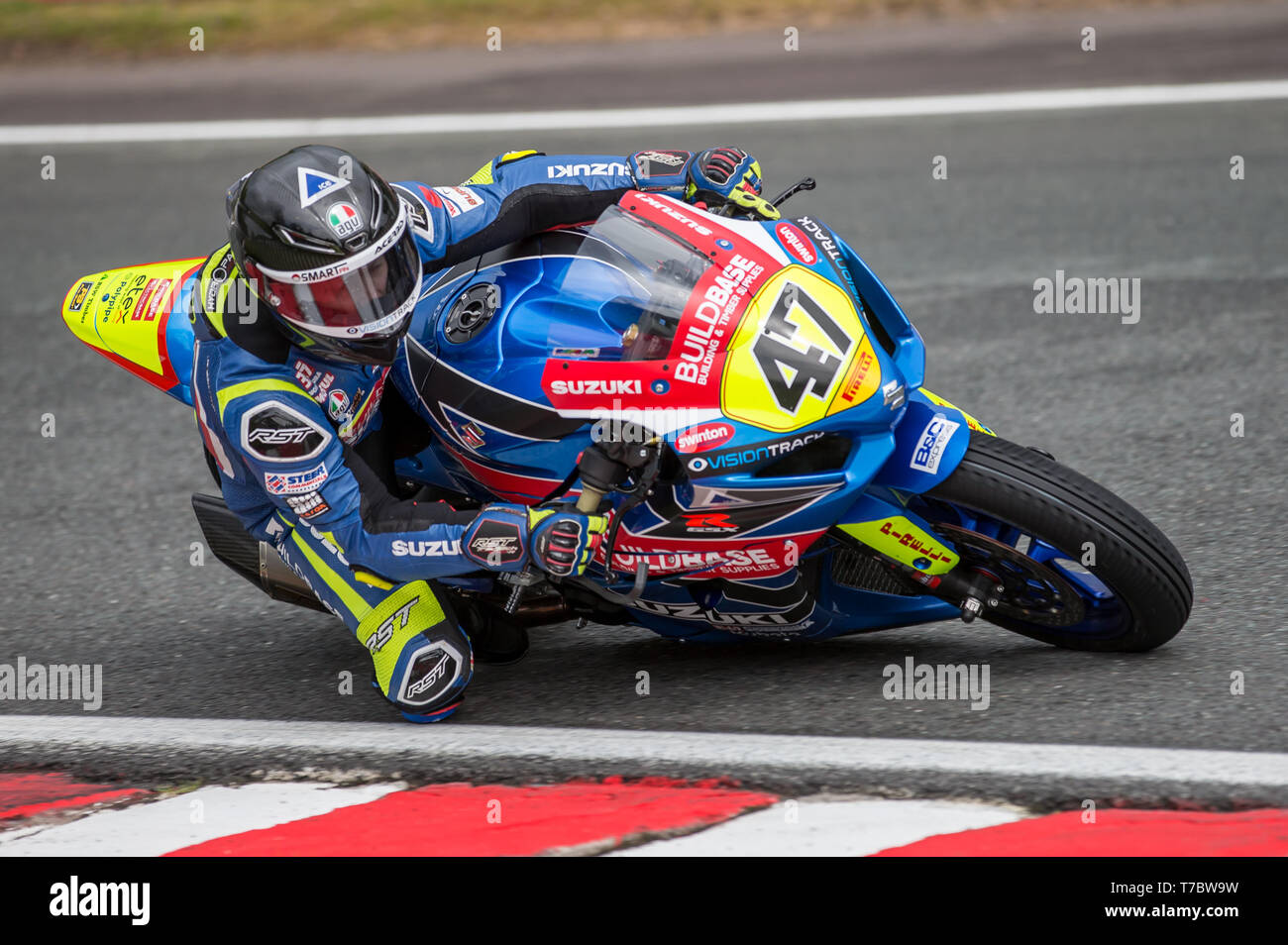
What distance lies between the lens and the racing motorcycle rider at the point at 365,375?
11.3 ft

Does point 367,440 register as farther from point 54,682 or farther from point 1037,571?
point 1037,571

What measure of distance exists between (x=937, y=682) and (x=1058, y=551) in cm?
48

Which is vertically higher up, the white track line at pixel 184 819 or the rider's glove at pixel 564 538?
the rider's glove at pixel 564 538

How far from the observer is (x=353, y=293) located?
11.3ft

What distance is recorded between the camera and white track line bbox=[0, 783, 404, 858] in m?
3.43

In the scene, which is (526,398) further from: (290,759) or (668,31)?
(668,31)

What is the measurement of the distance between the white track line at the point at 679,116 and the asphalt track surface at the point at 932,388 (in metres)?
0.21

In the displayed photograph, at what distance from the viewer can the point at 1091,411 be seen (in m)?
5.59
